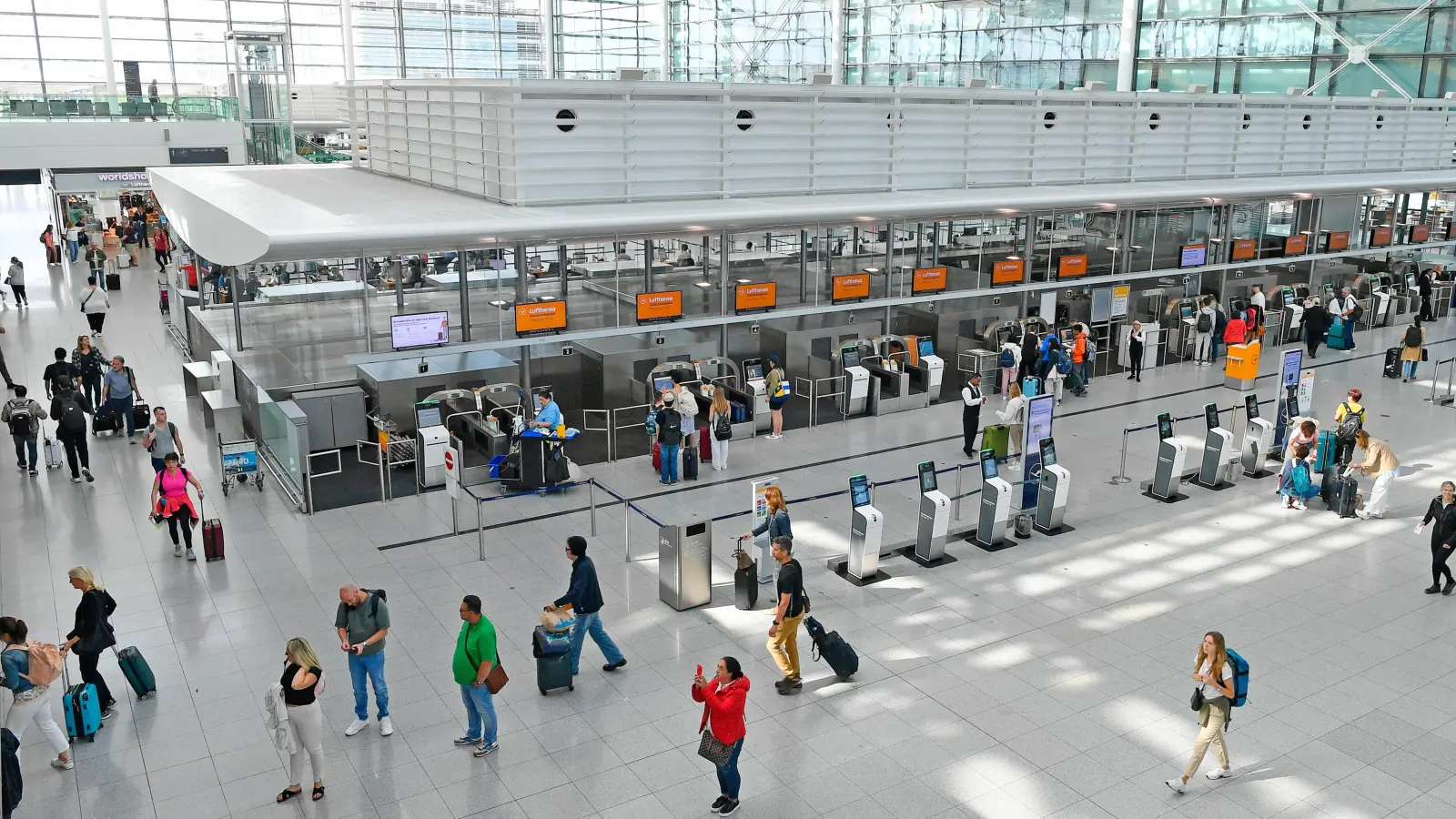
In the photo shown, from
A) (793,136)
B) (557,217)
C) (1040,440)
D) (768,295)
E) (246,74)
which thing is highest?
(246,74)

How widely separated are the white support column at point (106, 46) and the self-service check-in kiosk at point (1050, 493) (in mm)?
38516

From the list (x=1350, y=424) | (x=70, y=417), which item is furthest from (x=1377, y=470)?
(x=70, y=417)

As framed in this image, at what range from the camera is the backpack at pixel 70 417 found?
14.7m

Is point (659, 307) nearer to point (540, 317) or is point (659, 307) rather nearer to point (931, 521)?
point (540, 317)

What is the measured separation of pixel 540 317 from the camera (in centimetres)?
1661

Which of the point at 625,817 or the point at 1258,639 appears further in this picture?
the point at 1258,639

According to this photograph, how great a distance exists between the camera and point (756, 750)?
8805 millimetres

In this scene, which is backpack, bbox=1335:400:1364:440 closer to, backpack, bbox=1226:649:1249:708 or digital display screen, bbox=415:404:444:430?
backpack, bbox=1226:649:1249:708

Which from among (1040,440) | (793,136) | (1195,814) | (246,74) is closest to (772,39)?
(246,74)

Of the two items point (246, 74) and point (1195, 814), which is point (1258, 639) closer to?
point (1195, 814)

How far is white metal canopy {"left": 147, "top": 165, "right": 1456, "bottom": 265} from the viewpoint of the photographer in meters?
13.9

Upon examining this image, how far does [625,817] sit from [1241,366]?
16742 mm

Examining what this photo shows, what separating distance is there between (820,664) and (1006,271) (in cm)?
1302

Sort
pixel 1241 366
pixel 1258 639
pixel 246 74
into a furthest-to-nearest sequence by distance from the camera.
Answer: pixel 246 74 < pixel 1241 366 < pixel 1258 639
